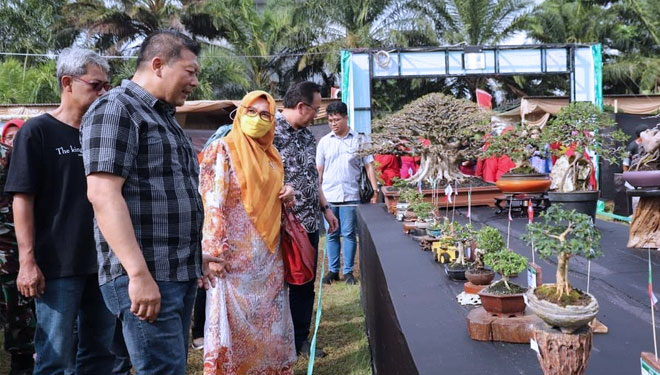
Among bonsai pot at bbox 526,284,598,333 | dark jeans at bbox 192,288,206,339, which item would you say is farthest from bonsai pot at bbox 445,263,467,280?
dark jeans at bbox 192,288,206,339

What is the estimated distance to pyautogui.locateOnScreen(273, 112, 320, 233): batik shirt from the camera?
2959mm

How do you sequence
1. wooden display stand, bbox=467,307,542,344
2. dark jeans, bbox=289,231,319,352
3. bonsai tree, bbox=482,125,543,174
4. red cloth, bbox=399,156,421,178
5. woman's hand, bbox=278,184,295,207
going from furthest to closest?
red cloth, bbox=399,156,421,178 → bonsai tree, bbox=482,125,543,174 → dark jeans, bbox=289,231,319,352 → woman's hand, bbox=278,184,295,207 → wooden display stand, bbox=467,307,542,344

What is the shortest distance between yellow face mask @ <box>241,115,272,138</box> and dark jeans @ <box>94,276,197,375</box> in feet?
3.41

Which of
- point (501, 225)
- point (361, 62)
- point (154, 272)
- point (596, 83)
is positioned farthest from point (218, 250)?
point (596, 83)

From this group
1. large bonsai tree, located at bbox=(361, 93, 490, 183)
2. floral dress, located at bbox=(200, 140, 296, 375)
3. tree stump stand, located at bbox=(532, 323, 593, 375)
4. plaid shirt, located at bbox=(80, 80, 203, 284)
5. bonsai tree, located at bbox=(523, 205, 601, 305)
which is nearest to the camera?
tree stump stand, located at bbox=(532, 323, 593, 375)

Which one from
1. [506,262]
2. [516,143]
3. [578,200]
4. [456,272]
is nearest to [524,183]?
[516,143]

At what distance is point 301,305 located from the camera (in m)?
3.03

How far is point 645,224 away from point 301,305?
173 centimetres

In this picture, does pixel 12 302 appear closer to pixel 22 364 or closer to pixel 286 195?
pixel 22 364

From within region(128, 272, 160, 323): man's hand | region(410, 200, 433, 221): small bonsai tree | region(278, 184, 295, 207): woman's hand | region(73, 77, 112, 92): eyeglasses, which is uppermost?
region(73, 77, 112, 92): eyeglasses

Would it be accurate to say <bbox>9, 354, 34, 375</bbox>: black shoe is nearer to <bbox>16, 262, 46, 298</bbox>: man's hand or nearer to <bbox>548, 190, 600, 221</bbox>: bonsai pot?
<bbox>16, 262, 46, 298</bbox>: man's hand

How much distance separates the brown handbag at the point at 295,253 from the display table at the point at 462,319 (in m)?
0.34

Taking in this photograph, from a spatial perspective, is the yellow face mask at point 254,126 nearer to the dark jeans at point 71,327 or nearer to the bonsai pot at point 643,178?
the dark jeans at point 71,327

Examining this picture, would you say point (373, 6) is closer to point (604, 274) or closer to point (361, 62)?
point (361, 62)
